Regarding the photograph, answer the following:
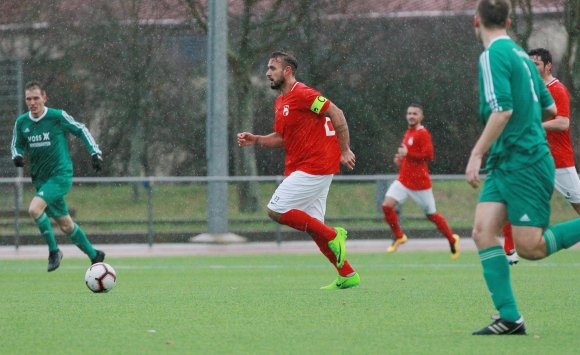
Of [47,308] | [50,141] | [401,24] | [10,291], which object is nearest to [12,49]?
[401,24]

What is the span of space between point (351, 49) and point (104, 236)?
7826mm

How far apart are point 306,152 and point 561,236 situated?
405cm

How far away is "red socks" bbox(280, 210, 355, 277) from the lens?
10.3 meters

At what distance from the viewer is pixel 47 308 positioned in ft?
29.3

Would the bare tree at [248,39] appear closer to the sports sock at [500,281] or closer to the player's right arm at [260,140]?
the player's right arm at [260,140]

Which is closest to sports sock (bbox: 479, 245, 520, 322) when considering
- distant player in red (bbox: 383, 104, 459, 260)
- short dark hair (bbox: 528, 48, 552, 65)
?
short dark hair (bbox: 528, 48, 552, 65)

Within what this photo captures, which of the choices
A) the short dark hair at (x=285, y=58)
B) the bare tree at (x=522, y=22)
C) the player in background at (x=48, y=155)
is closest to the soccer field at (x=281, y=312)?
the player in background at (x=48, y=155)

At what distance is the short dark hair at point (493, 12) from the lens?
261 inches

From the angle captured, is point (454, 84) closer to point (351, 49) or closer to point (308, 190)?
point (351, 49)

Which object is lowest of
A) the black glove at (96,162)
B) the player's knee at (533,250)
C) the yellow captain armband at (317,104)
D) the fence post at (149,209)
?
the fence post at (149,209)

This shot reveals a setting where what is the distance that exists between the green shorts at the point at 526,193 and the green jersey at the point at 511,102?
0.05 meters

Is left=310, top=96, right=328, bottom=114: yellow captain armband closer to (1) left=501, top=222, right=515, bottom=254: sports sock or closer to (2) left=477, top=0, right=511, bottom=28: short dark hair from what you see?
(1) left=501, top=222, right=515, bottom=254: sports sock

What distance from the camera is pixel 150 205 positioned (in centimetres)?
2019

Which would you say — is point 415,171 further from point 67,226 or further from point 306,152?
point 306,152
